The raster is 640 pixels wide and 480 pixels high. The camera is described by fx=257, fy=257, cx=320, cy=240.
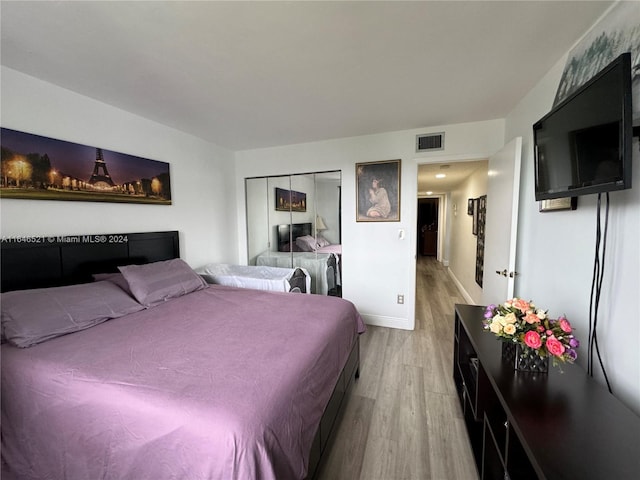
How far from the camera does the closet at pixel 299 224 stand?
353 centimetres

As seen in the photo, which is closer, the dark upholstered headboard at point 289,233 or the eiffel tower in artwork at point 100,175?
the eiffel tower in artwork at point 100,175

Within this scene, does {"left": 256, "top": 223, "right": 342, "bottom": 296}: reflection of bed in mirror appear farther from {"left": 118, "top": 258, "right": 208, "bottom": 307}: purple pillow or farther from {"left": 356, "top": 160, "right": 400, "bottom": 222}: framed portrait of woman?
{"left": 118, "top": 258, "right": 208, "bottom": 307}: purple pillow

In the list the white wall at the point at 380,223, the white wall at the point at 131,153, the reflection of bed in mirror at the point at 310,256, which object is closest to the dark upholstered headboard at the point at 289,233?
the reflection of bed in mirror at the point at 310,256

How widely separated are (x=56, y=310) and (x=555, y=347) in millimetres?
2670

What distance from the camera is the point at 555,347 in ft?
3.56

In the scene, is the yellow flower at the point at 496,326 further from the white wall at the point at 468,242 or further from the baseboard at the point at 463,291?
the baseboard at the point at 463,291

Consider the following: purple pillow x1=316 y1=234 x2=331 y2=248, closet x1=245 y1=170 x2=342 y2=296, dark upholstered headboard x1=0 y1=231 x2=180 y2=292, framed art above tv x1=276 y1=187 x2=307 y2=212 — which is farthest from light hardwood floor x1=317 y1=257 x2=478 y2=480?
dark upholstered headboard x1=0 y1=231 x2=180 y2=292

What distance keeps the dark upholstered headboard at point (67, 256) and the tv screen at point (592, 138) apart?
3.27 meters

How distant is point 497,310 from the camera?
1.40 meters

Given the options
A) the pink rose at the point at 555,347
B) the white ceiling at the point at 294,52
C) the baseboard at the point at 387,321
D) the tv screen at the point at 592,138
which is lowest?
the baseboard at the point at 387,321

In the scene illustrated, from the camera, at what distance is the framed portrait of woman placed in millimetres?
3135

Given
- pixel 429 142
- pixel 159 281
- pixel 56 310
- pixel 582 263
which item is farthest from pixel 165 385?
pixel 429 142

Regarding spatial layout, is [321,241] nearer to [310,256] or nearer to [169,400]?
[310,256]

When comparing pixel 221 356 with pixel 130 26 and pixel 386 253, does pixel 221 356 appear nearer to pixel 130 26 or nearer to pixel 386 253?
pixel 130 26
